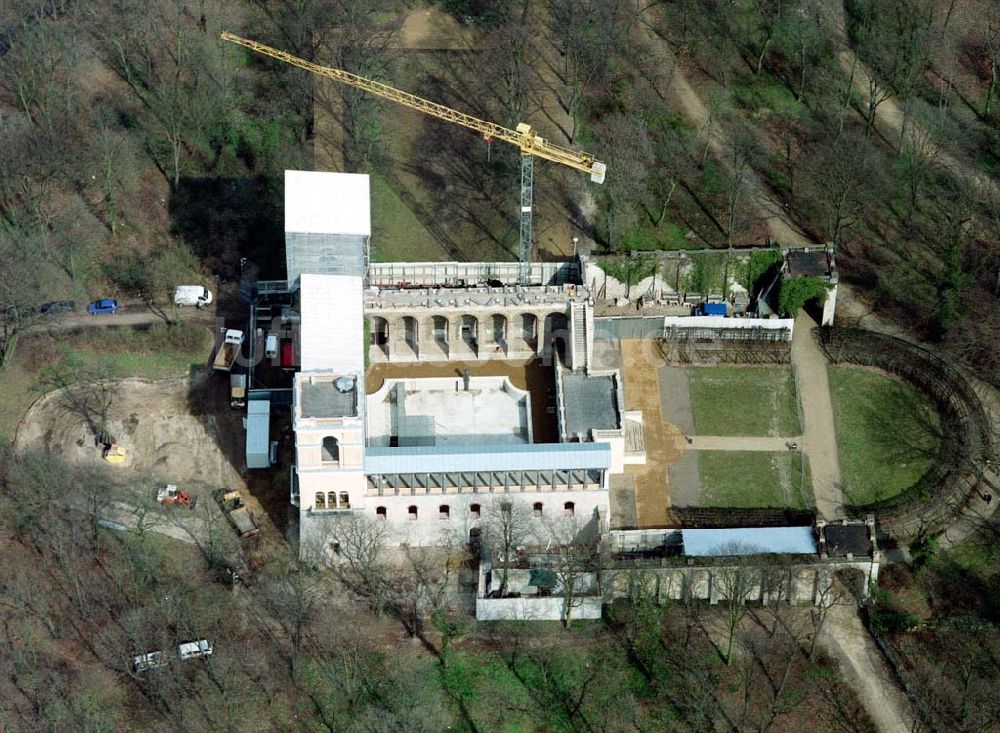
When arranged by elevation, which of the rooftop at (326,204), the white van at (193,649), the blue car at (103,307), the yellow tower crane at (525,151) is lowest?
the white van at (193,649)

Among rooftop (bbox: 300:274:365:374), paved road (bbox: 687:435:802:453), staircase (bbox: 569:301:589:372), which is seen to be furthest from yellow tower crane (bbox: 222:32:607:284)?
paved road (bbox: 687:435:802:453)

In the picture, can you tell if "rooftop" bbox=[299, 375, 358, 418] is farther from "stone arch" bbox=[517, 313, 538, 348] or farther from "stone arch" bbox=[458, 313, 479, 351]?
"stone arch" bbox=[517, 313, 538, 348]

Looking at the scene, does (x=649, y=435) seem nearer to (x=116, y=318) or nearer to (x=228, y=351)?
(x=228, y=351)

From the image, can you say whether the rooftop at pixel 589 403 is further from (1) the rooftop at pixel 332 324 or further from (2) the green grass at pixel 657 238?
(2) the green grass at pixel 657 238

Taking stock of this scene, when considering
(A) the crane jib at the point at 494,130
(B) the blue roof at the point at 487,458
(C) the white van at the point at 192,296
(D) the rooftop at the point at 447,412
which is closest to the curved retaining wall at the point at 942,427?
(B) the blue roof at the point at 487,458

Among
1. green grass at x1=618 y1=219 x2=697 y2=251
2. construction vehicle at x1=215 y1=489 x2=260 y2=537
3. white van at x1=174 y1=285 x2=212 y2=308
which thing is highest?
green grass at x1=618 y1=219 x2=697 y2=251
